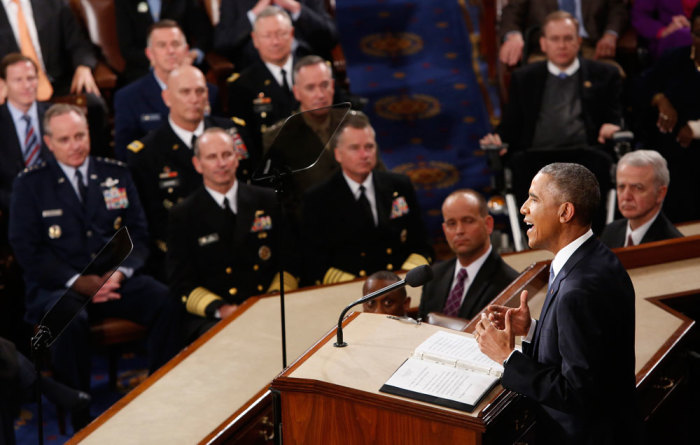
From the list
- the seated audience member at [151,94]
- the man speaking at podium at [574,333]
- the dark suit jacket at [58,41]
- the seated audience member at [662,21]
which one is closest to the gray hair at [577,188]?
the man speaking at podium at [574,333]

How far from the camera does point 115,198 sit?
422 cm

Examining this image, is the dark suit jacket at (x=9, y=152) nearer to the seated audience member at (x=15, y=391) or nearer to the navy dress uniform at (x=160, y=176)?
the navy dress uniform at (x=160, y=176)

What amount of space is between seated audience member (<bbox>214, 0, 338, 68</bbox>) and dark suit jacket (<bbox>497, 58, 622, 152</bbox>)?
45.0 inches

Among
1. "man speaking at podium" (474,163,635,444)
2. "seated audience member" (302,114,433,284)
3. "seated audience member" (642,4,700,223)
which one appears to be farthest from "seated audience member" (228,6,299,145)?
"man speaking at podium" (474,163,635,444)

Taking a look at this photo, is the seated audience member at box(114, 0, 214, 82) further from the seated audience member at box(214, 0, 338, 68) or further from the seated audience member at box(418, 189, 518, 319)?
the seated audience member at box(418, 189, 518, 319)

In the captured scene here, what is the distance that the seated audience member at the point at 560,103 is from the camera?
4746 mm

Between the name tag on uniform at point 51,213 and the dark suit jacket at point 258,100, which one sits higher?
the dark suit jacket at point 258,100

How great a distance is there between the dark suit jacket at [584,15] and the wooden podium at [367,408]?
355 cm

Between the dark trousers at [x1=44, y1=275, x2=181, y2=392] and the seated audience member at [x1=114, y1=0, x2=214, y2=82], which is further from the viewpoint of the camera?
the seated audience member at [x1=114, y1=0, x2=214, y2=82]

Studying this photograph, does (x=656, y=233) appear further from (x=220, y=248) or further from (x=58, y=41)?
(x=58, y=41)

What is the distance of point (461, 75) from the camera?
620cm

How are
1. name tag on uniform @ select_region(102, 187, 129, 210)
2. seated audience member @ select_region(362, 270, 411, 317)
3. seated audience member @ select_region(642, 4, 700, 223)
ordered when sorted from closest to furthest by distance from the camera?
seated audience member @ select_region(362, 270, 411, 317) < name tag on uniform @ select_region(102, 187, 129, 210) < seated audience member @ select_region(642, 4, 700, 223)

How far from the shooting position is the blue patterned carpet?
5.47m

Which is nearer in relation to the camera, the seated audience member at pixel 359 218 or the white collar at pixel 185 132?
the seated audience member at pixel 359 218
